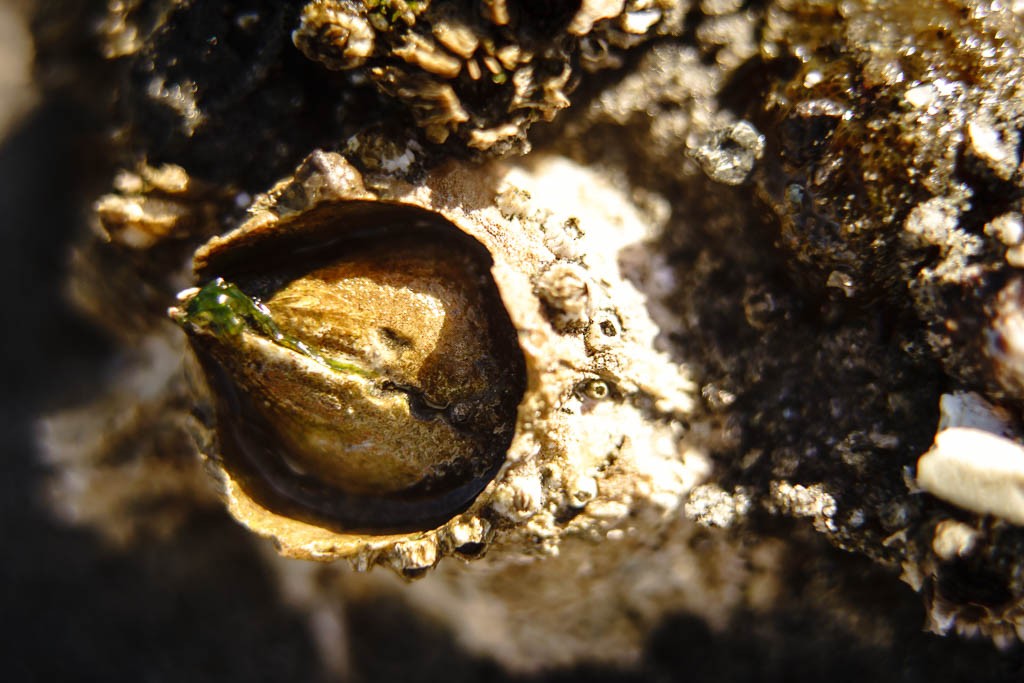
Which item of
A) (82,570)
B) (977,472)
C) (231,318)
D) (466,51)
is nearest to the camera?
(977,472)

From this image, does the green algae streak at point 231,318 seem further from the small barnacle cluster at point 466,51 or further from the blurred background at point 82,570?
the blurred background at point 82,570

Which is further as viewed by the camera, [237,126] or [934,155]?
[237,126]

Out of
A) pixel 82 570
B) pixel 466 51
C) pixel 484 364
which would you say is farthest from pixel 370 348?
pixel 82 570

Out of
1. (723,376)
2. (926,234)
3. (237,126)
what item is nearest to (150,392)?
(237,126)

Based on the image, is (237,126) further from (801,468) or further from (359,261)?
(801,468)

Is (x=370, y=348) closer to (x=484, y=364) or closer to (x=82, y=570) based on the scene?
(x=484, y=364)

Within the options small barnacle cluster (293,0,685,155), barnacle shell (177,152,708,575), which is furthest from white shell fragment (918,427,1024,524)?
small barnacle cluster (293,0,685,155)
